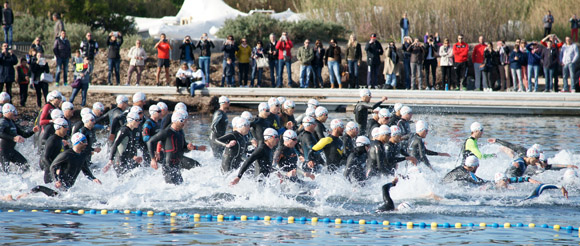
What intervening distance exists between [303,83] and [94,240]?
17.6 meters

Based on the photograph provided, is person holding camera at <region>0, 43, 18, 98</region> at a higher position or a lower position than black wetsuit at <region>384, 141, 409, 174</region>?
higher

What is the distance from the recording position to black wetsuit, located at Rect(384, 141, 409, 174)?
45.9 ft

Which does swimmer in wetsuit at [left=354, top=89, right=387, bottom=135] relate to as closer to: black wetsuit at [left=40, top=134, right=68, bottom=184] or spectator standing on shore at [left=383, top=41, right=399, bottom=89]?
black wetsuit at [left=40, top=134, right=68, bottom=184]

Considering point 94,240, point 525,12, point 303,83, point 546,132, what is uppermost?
point 525,12

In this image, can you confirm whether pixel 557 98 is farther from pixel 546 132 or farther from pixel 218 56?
pixel 218 56

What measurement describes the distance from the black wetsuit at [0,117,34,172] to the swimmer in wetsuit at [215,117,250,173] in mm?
3938

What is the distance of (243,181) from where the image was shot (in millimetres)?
13219

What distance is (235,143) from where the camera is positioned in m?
13.9

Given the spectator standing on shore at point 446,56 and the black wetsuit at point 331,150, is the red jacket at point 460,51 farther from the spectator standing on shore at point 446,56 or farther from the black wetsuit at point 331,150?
the black wetsuit at point 331,150

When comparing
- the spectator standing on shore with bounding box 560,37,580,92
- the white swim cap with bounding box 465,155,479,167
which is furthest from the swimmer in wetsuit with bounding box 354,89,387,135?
the spectator standing on shore with bounding box 560,37,580,92

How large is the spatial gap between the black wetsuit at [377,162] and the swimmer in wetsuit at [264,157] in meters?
1.83

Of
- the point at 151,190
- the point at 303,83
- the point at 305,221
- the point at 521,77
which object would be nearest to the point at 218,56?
the point at 303,83

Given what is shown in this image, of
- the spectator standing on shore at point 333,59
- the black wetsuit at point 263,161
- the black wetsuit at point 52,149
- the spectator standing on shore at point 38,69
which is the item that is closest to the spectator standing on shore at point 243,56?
the spectator standing on shore at point 333,59

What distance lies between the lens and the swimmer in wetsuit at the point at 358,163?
1380cm
